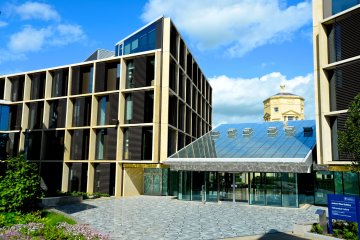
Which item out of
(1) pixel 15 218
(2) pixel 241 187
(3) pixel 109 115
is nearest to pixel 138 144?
(3) pixel 109 115

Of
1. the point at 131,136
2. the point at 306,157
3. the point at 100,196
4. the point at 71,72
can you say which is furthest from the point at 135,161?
the point at 306,157

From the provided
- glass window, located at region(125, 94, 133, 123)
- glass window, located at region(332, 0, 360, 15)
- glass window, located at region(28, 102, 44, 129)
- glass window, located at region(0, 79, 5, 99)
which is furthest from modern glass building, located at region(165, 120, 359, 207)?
glass window, located at region(0, 79, 5, 99)

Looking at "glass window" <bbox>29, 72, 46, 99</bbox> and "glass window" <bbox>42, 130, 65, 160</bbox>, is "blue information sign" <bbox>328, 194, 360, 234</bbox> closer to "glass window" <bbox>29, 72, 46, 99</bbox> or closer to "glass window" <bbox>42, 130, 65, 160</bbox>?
"glass window" <bbox>42, 130, 65, 160</bbox>

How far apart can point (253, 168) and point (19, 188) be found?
18.6m

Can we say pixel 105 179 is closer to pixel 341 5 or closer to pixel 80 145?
pixel 80 145

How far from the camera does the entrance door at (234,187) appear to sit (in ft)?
105

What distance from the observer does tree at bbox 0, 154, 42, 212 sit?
20.5m

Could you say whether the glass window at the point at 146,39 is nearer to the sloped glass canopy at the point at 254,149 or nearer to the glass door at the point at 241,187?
the sloped glass canopy at the point at 254,149

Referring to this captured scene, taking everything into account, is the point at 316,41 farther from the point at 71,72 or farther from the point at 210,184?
the point at 71,72

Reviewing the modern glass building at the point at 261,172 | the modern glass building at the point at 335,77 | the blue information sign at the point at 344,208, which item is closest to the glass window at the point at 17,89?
the modern glass building at the point at 261,172

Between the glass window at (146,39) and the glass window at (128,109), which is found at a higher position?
the glass window at (146,39)

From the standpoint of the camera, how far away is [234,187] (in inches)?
1278

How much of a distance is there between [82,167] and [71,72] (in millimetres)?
12597

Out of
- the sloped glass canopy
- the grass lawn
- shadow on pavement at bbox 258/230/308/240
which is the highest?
the sloped glass canopy
